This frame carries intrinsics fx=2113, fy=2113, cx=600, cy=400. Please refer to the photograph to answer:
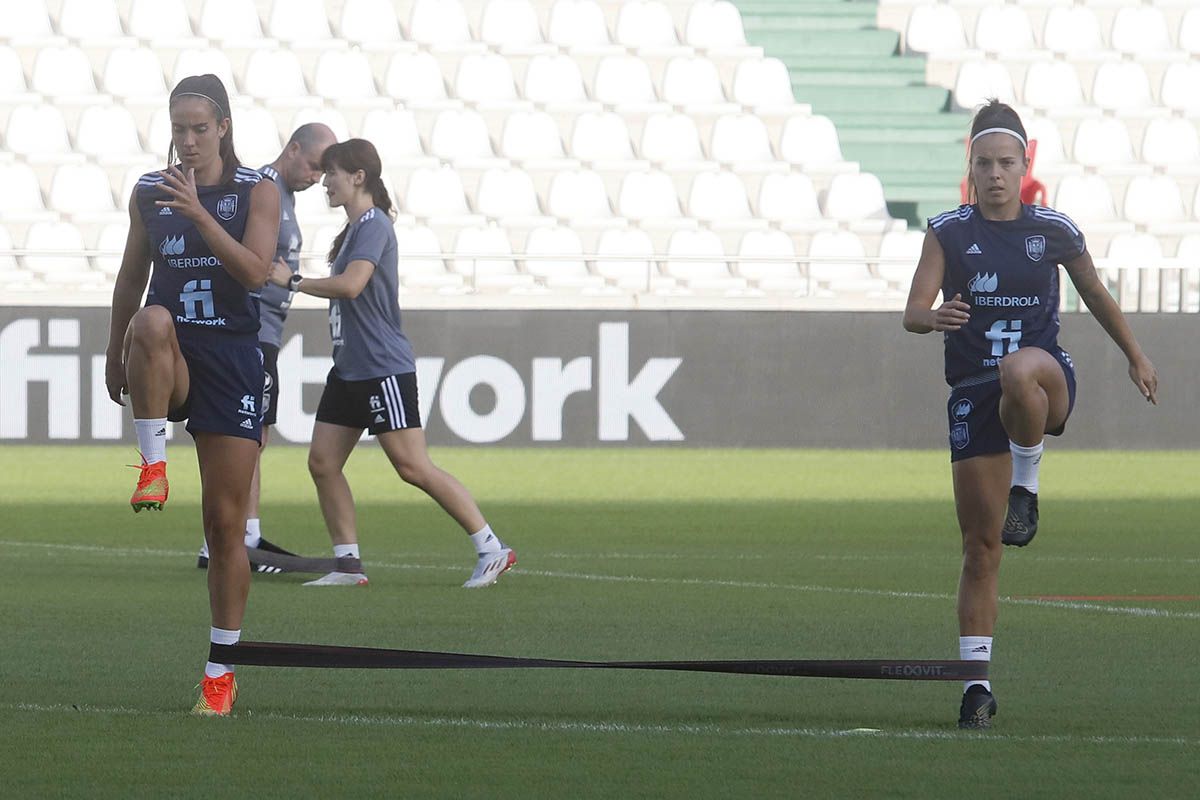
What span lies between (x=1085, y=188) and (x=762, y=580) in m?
17.3

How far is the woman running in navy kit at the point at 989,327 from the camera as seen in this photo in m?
5.88

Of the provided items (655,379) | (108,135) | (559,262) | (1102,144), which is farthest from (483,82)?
(1102,144)

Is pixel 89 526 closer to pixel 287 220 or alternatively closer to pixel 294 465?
pixel 287 220

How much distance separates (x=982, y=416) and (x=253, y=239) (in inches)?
82.7

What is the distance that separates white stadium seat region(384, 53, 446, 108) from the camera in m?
26.1

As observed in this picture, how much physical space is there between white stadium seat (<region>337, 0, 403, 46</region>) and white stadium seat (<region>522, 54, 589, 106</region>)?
1800 mm

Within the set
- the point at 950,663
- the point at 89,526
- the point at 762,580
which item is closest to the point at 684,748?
the point at 950,663

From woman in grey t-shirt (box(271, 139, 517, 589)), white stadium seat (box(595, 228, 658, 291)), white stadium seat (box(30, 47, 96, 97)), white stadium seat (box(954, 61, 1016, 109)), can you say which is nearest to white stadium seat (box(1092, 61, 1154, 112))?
white stadium seat (box(954, 61, 1016, 109))

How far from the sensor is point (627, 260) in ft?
71.3

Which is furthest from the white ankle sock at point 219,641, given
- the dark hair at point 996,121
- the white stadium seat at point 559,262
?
the white stadium seat at point 559,262

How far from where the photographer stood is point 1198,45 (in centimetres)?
2878

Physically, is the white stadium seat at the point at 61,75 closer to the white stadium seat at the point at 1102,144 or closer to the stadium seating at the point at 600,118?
the stadium seating at the point at 600,118

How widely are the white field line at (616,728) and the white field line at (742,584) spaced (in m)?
2.97

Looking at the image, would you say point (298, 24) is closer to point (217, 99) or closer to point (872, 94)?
point (872, 94)
